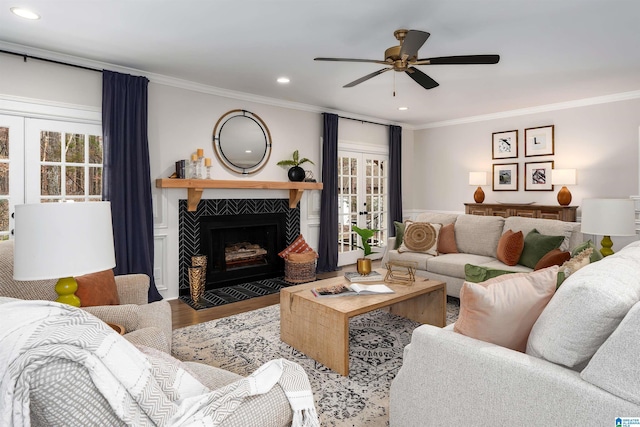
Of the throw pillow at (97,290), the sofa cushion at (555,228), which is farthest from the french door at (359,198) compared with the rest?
the throw pillow at (97,290)

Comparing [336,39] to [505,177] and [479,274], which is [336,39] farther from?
[505,177]

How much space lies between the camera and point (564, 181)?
5.15 m

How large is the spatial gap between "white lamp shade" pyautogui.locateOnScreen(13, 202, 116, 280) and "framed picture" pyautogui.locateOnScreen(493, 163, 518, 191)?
5.91 m

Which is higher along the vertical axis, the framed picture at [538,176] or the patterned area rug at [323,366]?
the framed picture at [538,176]

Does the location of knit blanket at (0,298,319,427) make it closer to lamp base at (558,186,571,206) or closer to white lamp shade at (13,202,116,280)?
white lamp shade at (13,202,116,280)

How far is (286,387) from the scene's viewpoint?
117cm

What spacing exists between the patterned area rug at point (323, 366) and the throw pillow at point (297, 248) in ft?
4.16

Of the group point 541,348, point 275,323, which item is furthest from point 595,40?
point 275,323

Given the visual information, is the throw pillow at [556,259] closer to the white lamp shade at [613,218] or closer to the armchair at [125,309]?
the white lamp shade at [613,218]

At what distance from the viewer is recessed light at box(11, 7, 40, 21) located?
2.64 meters

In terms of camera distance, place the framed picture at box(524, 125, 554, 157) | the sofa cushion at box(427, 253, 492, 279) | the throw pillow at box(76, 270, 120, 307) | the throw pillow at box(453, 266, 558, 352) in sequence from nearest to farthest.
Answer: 1. the throw pillow at box(453, 266, 558, 352)
2. the throw pillow at box(76, 270, 120, 307)
3. the sofa cushion at box(427, 253, 492, 279)
4. the framed picture at box(524, 125, 554, 157)

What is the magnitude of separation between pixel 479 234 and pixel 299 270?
224cm

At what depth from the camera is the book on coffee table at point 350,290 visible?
277cm

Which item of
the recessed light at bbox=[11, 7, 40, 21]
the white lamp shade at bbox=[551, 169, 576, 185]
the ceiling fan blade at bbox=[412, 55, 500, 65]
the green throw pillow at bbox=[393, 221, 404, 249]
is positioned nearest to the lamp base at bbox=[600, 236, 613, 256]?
the ceiling fan blade at bbox=[412, 55, 500, 65]
